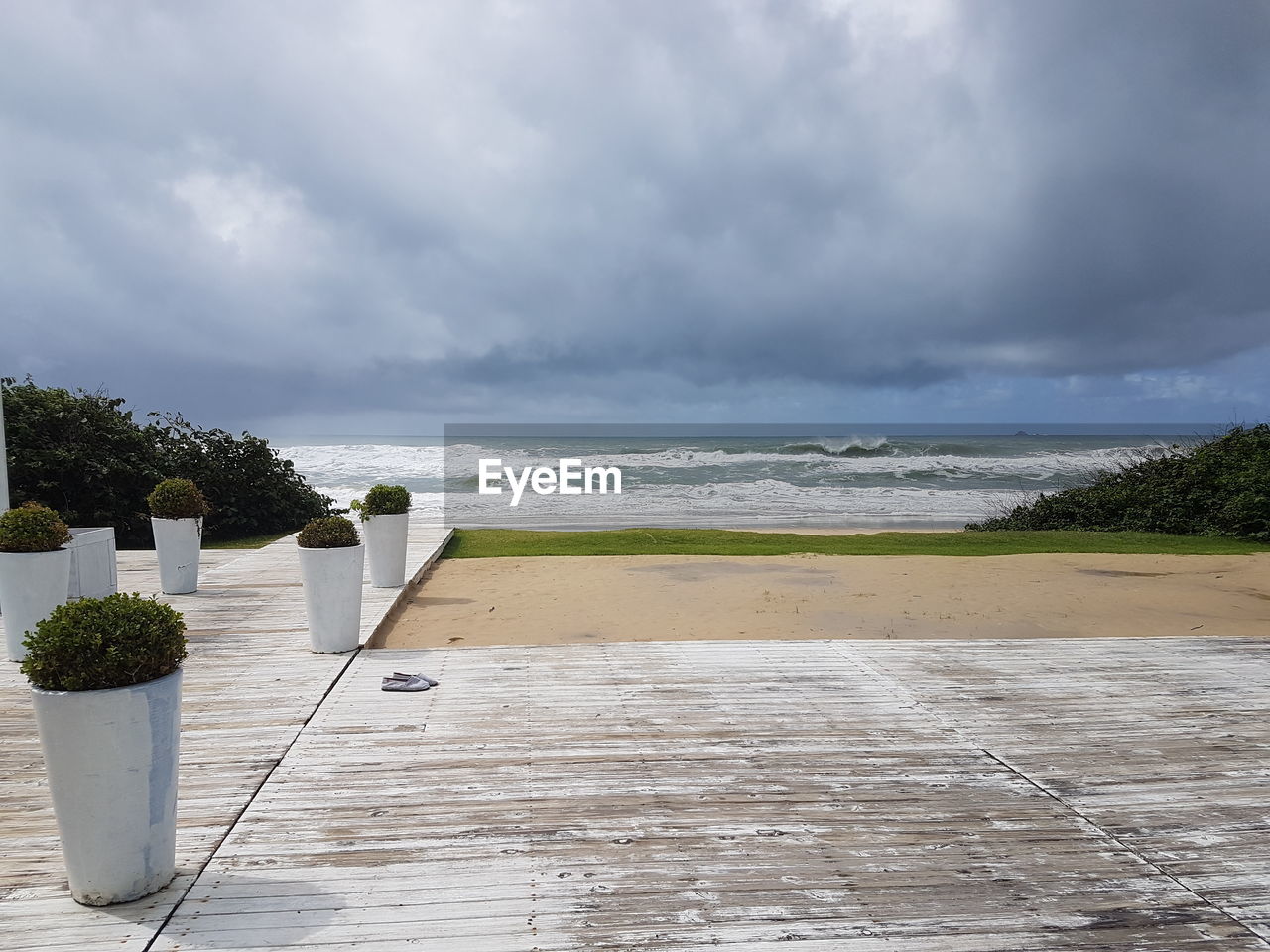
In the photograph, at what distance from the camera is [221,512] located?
1326 cm

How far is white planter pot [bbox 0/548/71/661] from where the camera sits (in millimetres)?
4980

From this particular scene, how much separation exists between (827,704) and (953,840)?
4.90 ft

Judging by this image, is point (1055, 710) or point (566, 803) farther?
point (1055, 710)

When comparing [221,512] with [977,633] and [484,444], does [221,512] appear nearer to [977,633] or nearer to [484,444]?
[977,633]

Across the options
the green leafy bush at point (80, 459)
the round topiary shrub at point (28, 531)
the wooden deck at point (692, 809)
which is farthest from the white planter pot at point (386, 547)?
the green leafy bush at point (80, 459)

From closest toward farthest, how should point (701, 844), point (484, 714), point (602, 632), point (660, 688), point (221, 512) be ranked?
point (701, 844) < point (484, 714) < point (660, 688) < point (602, 632) < point (221, 512)

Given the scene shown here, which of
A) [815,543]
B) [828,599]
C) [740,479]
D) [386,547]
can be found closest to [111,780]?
[386,547]

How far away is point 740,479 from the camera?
101ft

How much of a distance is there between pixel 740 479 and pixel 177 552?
24.6 m

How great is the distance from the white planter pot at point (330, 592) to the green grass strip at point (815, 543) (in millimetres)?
5492

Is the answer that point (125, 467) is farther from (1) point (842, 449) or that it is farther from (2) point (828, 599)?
(1) point (842, 449)

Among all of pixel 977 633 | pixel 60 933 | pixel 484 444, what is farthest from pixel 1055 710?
pixel 484 444

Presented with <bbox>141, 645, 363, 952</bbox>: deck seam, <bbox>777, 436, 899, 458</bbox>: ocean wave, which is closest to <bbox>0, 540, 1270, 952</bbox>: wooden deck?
<bbox>141, 645, 363, 952</bbox>: deck seam

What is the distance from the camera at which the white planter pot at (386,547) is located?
→ 7.54m
